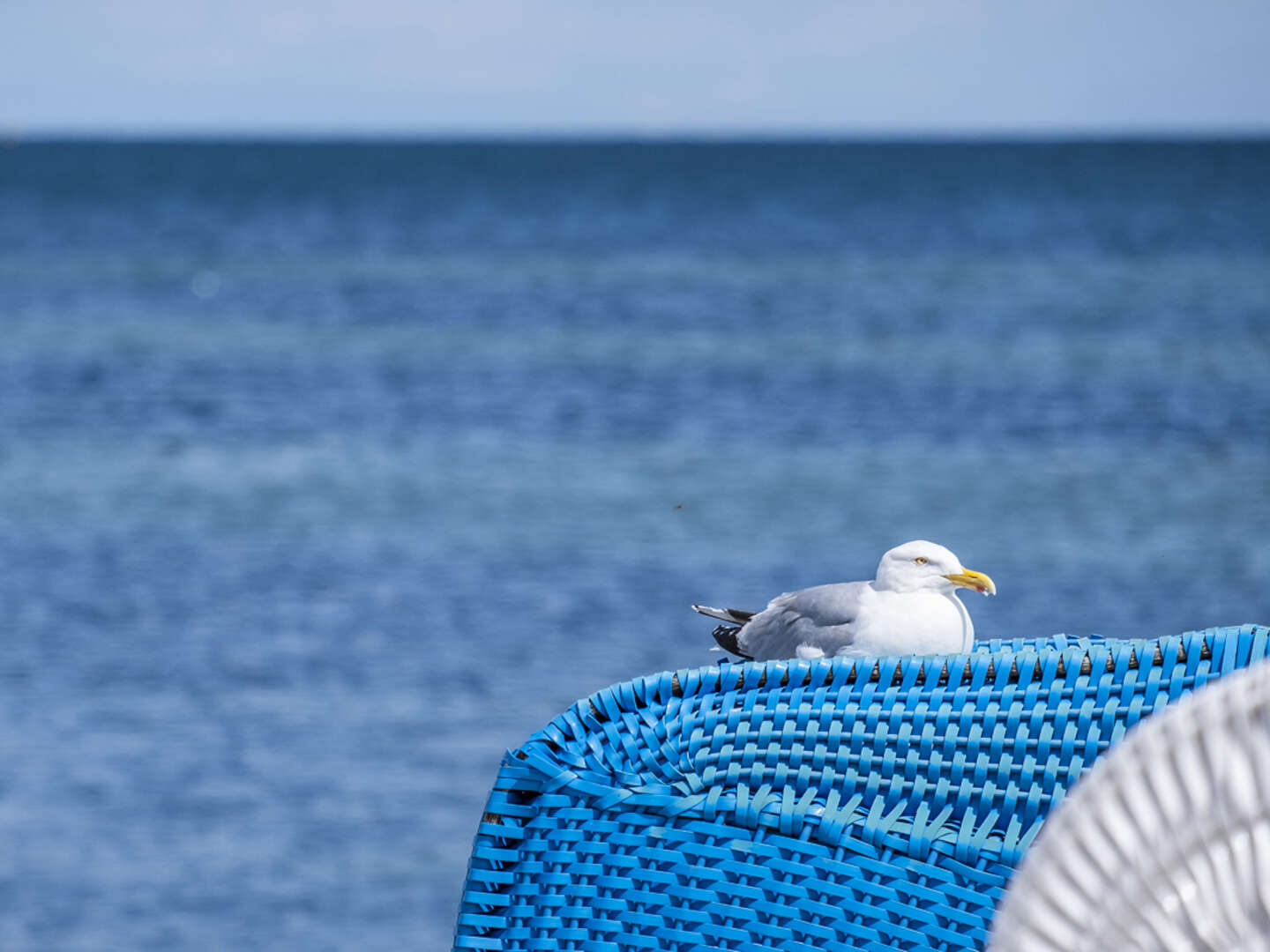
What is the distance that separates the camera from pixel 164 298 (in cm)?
2884

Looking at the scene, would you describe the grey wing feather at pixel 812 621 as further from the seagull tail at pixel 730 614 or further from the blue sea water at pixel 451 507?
the blue sea water at pixel 451 507

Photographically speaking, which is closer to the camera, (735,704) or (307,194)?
(735,704)

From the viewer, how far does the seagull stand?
201 centimetres

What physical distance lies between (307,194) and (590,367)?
40516 millimetres

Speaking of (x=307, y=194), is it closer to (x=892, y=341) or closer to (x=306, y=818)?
(x=892, y=341)

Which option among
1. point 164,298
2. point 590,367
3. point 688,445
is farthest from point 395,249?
point 688,445

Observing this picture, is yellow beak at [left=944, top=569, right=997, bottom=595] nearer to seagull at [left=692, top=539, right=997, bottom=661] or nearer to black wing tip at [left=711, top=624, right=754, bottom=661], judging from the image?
seagull at [left=692, top=539, right=997, bottom=661]

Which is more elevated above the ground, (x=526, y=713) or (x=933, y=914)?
(x=526, y=713)

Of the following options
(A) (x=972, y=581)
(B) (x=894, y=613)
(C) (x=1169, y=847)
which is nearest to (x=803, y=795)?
(B) (x=894, y=613)

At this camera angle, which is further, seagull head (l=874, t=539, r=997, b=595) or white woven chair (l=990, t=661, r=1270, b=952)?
seagull head (l=874, t=539, r=997, b=595)

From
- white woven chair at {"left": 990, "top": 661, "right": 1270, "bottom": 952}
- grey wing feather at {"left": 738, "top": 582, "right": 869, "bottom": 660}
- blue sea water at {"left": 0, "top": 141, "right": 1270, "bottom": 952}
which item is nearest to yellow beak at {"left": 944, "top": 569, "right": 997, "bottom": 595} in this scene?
grey wing feather at {"left": 738, "top": 582, "right": 869, "bottom": 660}

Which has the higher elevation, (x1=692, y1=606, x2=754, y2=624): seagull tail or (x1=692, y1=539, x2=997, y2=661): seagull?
(x1=692, y1=606, x2=754, y2=624): seagull tail

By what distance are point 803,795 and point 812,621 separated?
36cm

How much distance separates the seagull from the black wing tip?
20 cm
